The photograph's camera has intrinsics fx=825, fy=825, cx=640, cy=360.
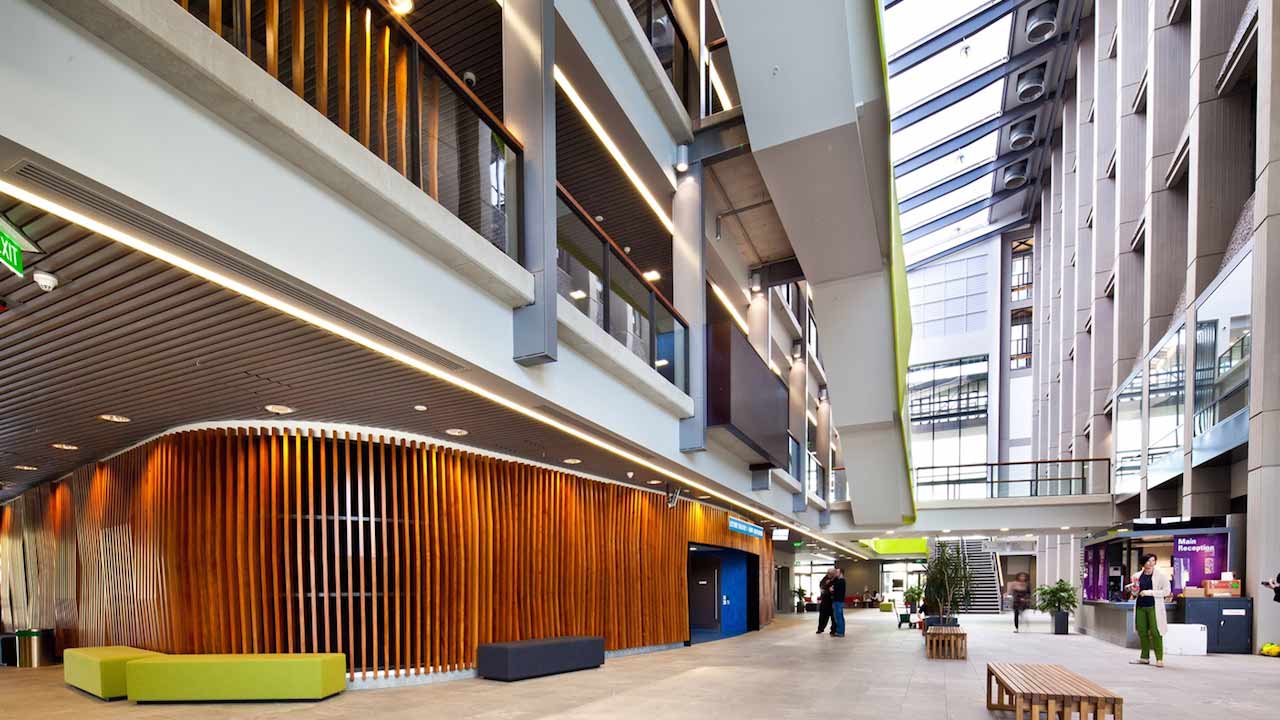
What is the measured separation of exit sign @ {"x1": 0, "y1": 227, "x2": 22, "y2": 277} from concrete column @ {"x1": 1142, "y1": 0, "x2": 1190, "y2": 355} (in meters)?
19.6

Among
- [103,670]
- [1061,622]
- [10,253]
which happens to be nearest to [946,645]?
[1061,622]

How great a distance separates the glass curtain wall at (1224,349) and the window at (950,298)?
29822 millimetres

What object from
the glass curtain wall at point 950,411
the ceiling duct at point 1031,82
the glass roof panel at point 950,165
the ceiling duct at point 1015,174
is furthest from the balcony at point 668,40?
the glass curtain wall at point 950,411


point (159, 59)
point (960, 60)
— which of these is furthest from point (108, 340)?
point (960, 60)

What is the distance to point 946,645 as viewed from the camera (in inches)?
496

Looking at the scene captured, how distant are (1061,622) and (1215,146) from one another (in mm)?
11973

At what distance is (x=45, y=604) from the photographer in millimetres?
12625

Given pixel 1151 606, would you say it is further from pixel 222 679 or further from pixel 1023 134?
pixel 1023 134

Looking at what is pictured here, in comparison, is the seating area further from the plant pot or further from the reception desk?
the plant pot

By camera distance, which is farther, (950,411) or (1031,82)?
(950,411)

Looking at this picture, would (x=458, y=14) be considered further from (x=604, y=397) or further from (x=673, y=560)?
(x=673, y=560)

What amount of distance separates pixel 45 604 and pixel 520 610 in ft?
26.0

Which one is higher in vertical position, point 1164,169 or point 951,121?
point 951,121

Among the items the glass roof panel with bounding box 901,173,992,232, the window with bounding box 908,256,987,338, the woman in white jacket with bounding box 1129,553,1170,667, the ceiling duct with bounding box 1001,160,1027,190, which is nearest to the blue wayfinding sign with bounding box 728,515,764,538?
the woman in white jacket with bounding box 1129,553,1170,667
